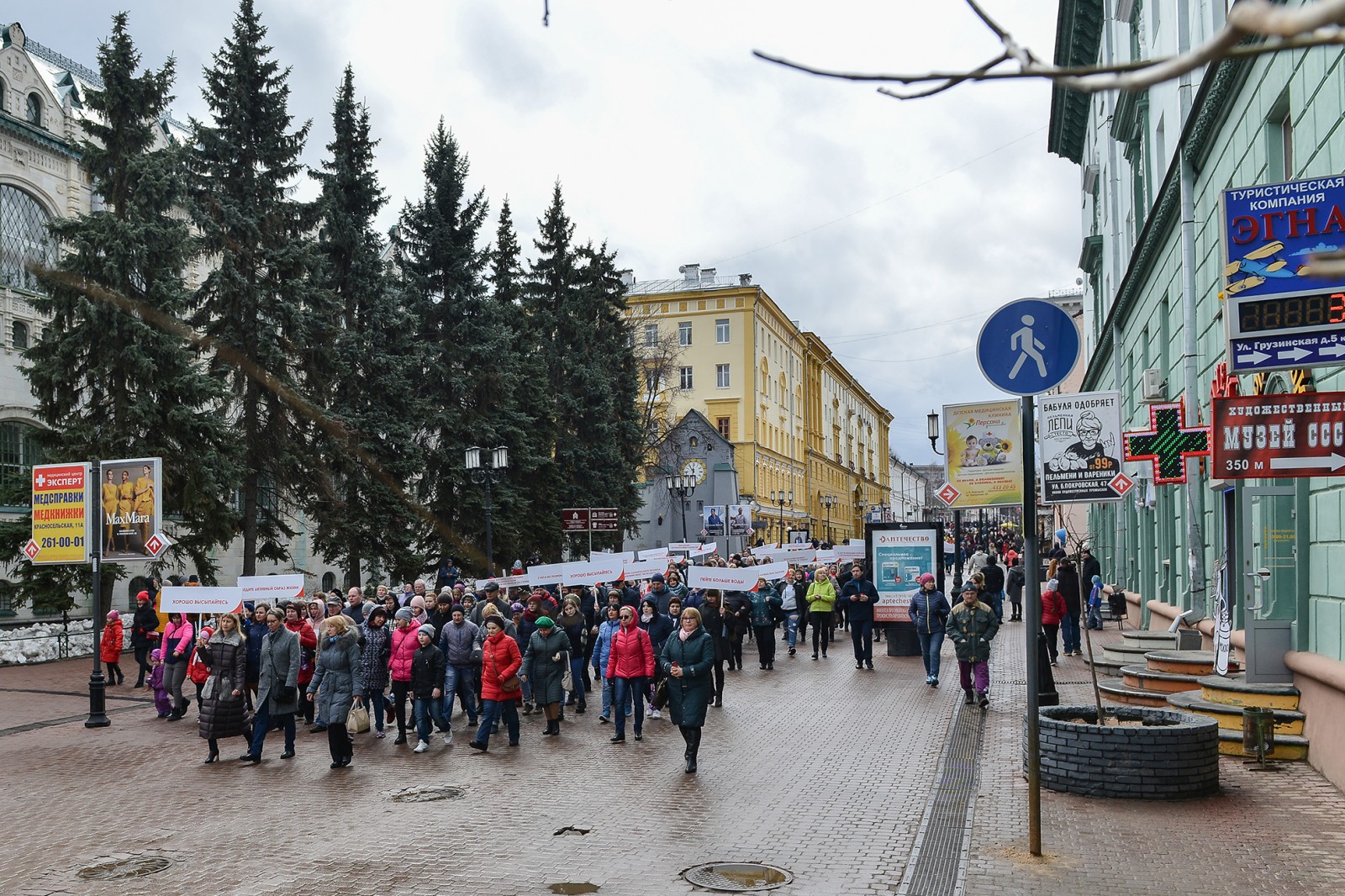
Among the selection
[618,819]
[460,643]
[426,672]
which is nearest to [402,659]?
[460,643]

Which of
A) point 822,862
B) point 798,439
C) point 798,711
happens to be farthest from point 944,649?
point 798,439

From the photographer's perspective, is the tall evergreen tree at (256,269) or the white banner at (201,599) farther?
the tall evergreen tree at (256,269)

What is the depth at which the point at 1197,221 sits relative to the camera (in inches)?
Result: 726

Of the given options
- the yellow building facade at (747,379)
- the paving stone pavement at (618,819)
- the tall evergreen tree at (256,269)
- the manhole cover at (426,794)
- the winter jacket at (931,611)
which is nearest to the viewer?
the paving stone pavement at (618,819)

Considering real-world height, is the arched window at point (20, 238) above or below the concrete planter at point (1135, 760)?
above

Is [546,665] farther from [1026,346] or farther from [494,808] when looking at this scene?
[1026,346]

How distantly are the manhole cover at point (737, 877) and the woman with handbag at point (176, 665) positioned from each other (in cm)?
1180

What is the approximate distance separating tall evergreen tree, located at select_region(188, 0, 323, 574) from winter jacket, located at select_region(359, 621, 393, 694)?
1861cm

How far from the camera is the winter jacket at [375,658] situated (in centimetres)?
1478

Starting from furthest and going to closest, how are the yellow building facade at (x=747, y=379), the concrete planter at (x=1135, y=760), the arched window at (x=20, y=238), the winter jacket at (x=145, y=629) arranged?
the yellow building facade at (x=747, y=379), the arched window at (x=20, y=238), the winter jacket at (x=145, y=629), the concrete planter at (x=1135, y=760)

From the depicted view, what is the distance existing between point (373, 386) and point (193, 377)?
6.92 meters

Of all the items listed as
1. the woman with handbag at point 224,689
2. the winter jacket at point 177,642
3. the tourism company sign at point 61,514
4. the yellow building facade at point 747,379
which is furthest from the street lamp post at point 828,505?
the woman with handbag at point 224,689

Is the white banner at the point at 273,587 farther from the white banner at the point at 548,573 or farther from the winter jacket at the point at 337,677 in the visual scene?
the winter jacket at the point at 337,677

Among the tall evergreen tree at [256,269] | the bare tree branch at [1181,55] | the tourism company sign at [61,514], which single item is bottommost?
the tourism company sign at [61,514]
